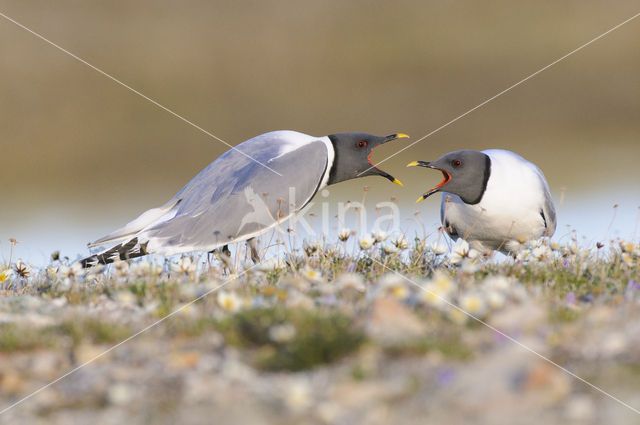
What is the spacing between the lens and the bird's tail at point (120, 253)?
468 cm

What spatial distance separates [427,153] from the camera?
12805mm

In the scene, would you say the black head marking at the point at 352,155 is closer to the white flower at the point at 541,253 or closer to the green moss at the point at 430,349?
the white flower at the point at 541,253

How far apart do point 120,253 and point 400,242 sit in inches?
80.5

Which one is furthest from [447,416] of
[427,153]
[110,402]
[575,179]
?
[427,153]

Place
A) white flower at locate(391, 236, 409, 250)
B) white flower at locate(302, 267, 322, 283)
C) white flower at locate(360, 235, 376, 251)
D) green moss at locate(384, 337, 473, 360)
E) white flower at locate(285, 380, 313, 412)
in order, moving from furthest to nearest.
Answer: white flower at locate(391, 236, 409, 250)
white flower at locate(360, 235, 376, 251)
white flower at locate(302, 267, 322, 283)
green moss at locate(384, 337, 473, 360)
white flower at locate(285, 380, 313, 412)

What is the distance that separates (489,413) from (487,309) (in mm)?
836

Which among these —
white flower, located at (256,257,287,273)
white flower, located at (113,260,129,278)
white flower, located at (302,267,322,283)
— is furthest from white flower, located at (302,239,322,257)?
white flower, located at (113,260,129,278)

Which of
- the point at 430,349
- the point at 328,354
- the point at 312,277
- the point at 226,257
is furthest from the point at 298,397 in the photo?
the point at 226,257

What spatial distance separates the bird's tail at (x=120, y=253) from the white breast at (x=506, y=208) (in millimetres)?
2450

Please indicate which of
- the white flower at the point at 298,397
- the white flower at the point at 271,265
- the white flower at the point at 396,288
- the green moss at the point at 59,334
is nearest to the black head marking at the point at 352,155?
the white flower at the point at 271,265

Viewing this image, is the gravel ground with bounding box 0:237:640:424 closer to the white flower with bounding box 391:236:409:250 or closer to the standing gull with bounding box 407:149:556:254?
the white flower with bounding box 391:236:409:250

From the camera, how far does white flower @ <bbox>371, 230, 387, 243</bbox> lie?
4.62 metres

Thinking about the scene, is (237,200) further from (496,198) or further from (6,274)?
(496,198)

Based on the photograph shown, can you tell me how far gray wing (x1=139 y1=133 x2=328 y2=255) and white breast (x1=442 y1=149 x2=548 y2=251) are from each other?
4.02ft
